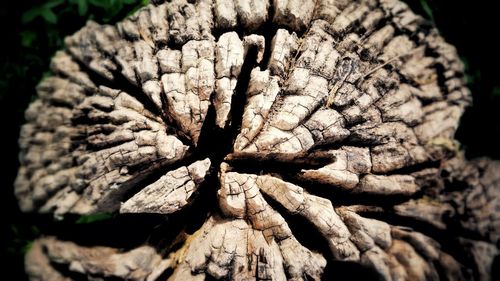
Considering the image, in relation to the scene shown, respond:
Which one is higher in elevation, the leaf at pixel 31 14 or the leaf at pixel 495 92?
the leaf at pixel 31 14

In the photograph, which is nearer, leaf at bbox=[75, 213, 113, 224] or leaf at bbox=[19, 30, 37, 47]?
leaf at bbox=[75, 213, 113, 224]

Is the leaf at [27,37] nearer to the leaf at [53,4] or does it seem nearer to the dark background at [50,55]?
the dark background at [50,55]

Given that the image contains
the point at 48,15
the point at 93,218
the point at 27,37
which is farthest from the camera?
the point at 27,37

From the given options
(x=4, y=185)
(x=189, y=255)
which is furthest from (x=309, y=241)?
(x=4, y=185)

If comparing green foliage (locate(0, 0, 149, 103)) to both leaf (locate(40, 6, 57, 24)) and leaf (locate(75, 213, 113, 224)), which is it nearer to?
leaf (locate(40, 6, 57, 24))

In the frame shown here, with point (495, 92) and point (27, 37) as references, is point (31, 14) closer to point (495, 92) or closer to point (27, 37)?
point (27, 37)

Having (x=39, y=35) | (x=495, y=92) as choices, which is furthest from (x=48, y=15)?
(x=495, y=92)

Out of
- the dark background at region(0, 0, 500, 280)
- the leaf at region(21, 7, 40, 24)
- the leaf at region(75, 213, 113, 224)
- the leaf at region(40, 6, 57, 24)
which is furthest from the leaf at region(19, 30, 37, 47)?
the leaf at region(75, 213, 113, 224)

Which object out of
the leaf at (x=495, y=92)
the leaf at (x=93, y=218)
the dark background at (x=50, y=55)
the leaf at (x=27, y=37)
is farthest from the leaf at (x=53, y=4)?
the leaf at (x=495, y=92)
